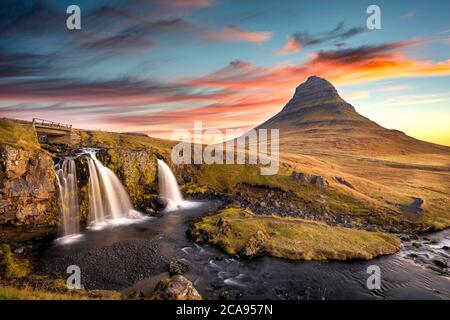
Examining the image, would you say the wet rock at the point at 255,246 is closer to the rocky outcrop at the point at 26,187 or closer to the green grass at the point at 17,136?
the rocky outcrop at the point at 26,187

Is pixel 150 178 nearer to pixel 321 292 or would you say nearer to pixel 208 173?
pixel 208 173

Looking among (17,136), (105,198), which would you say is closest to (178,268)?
(105,198)

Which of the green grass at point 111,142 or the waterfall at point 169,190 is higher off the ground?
the green grass at point 111,142

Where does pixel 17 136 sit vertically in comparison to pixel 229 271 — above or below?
above

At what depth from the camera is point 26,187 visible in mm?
38094

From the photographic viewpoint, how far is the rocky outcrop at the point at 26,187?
3591cm

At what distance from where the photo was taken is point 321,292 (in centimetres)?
2686

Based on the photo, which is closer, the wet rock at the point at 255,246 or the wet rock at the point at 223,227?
the wet rock at the point at 255,246

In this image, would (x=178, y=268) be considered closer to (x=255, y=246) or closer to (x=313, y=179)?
(x=255, y=246)

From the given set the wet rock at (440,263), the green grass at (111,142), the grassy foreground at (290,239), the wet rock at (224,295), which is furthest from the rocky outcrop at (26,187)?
the wet rock at (440,263)

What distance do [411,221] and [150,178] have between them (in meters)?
56.4

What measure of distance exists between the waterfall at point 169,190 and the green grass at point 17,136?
84.2 feet

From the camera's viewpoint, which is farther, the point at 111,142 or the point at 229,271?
the point at 111,142

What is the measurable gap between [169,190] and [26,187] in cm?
3037
